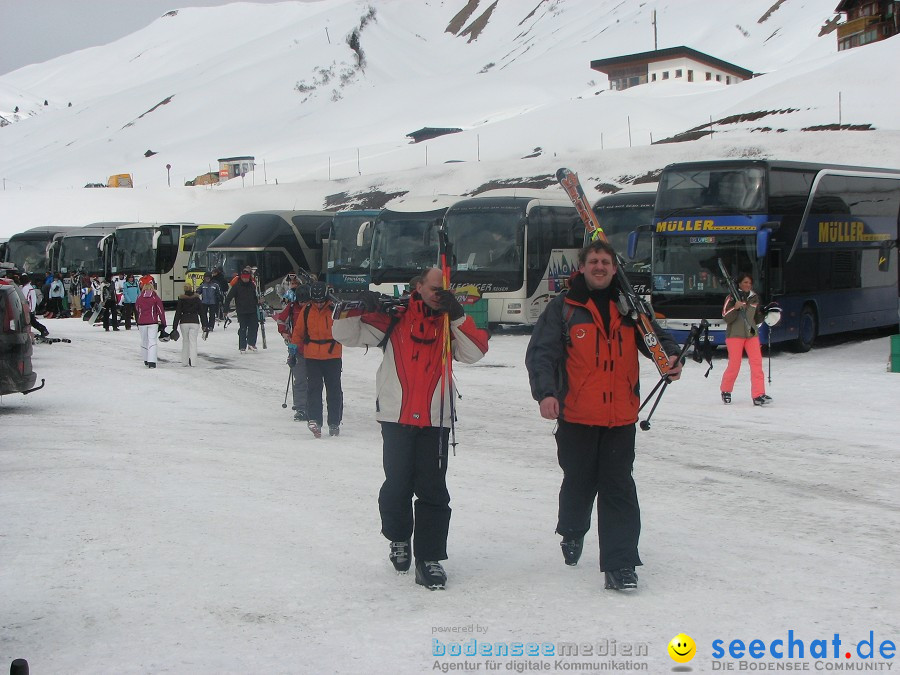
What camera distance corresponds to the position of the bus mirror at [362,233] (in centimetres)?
3106

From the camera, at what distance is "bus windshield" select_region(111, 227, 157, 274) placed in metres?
39.0

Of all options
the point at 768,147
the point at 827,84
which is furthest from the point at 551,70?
the point at 768,147

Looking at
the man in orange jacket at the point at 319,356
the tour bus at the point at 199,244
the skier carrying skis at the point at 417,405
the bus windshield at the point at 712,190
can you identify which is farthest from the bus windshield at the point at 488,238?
the skier carrying skis at the point at 417,405

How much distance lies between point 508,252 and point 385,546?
61.7ft

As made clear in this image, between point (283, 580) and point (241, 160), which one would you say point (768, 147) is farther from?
point (241, 160)

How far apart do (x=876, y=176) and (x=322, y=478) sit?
1733 centimetres

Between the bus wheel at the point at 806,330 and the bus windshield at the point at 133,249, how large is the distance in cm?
2544

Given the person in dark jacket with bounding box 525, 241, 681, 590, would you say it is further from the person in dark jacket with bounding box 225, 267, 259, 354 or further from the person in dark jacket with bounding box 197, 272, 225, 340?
the person in dark jacket with bounding box 197, 272, 225, 340

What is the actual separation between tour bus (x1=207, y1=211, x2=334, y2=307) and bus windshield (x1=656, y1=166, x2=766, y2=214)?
16.6 metres

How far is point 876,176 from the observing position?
22.8 meters

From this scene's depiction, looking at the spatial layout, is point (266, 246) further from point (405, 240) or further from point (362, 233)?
point (405, 240)

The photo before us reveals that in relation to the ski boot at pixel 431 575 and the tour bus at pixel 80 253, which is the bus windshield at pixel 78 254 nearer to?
the tour bus at pixel 80 253

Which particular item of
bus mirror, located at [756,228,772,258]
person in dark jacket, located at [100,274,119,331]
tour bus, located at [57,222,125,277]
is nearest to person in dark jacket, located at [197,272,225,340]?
person in dark jacket, located at [100,274,119,331]

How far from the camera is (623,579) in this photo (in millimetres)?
5926
